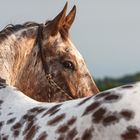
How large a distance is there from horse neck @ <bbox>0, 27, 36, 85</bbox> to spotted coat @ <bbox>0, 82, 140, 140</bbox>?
6.11 feet

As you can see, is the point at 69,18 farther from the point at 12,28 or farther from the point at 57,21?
the point at 12,28

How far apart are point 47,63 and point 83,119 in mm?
3056

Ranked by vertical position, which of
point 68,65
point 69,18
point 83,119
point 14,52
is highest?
point 69,18

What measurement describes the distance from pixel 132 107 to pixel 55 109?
83cm

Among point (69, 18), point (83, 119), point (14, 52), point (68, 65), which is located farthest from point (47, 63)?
point (83, 119)

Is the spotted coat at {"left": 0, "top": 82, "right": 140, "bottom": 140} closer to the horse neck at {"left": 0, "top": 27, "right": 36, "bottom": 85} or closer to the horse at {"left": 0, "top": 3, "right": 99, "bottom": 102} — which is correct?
the horse neck at {"left": 0, "top": 27, "right": 36, "bottom": 85}

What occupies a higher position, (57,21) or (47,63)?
(57,21)

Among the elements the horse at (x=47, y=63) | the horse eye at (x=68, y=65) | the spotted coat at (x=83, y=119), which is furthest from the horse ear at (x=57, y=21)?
the spotted coat at (x=83, y=119)

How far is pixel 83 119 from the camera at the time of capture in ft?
14.6

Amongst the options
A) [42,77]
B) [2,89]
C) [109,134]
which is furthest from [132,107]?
[42,77]

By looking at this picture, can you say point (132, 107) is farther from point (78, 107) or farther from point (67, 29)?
point (67, 29)

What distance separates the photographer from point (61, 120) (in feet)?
15.2

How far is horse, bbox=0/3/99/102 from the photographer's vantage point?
24.1ft

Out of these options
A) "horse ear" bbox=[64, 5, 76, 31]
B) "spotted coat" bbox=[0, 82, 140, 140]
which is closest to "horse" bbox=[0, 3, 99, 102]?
"horse ear" bbox=[64, 5, 76, 31]
